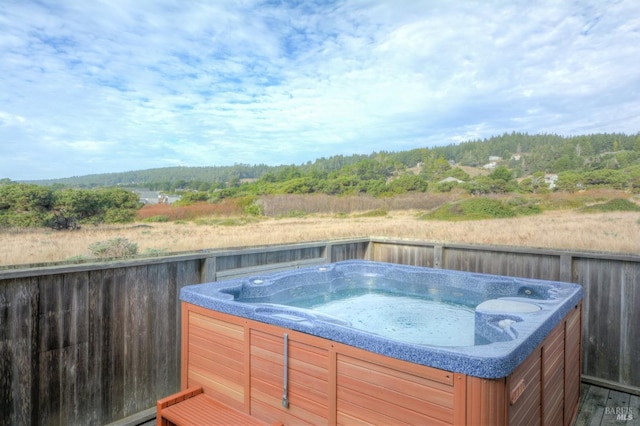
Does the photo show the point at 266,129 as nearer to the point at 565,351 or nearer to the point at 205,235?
the point at 205,235

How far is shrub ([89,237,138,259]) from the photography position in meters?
2.67

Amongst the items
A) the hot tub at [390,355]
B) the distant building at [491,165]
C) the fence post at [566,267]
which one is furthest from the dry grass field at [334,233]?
the distant building at [491,165]

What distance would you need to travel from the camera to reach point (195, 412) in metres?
2.21

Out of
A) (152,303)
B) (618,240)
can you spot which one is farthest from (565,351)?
(152,303)

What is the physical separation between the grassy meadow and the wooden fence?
18cm

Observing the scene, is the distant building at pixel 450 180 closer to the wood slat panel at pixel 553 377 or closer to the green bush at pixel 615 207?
the green bush at pixel 615 207

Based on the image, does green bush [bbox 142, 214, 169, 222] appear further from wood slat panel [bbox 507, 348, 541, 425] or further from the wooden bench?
wood slat panel [bbox 507, 348, 541, 425]

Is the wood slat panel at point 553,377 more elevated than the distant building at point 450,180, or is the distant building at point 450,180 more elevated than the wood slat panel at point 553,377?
the distant building at point 450,180

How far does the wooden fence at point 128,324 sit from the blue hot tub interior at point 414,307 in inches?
12.9

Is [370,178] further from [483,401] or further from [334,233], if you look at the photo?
[483,401]

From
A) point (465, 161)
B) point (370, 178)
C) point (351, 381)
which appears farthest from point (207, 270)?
point (465, 161)

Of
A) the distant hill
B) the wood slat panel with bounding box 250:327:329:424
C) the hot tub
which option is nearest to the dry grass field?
the distant hill

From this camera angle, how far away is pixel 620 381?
9.89ft

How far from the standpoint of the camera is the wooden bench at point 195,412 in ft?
6.86
